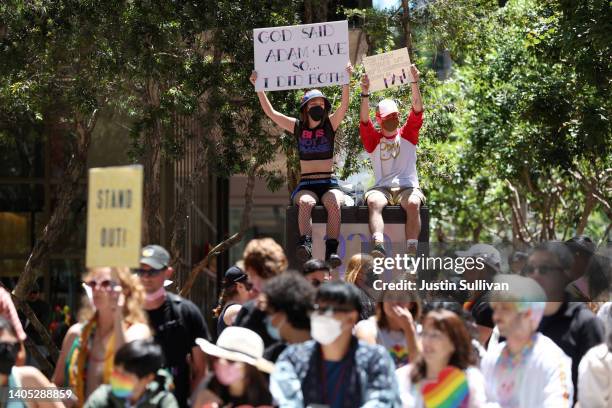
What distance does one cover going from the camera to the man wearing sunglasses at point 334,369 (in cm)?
570

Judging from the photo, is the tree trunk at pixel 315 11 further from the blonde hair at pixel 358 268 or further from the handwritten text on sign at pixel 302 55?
the blonde hair at pixel 358 268

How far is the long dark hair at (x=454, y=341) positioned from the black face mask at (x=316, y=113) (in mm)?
4432

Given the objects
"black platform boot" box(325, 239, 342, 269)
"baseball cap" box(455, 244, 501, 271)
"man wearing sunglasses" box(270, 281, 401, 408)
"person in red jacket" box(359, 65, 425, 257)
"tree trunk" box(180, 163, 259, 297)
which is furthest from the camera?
"tree trunk" box(180, 163, 259, 297)

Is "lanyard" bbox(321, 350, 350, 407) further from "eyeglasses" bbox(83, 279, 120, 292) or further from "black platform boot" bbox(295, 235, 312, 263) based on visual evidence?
"black platform boot" bbox(295, 235, 312, 263)

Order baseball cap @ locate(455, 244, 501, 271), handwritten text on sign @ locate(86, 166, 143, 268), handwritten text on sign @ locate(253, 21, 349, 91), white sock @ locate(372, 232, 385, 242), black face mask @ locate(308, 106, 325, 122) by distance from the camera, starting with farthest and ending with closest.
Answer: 1. handwritten text on sign @ locate(253, 21, 349, 91)
2. black face mask @ locate(308, 106, 325, 122)
3. white sock @ locate(372, 232, 385, 242)
4. baseball cap @ locate(455, 244, 501, 271)
5. handwritten text on sign @ locate(86, 166, 143, 268)

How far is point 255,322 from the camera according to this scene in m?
6.70

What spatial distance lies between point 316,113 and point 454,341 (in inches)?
179

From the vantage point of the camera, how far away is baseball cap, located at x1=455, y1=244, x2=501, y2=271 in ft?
26.5

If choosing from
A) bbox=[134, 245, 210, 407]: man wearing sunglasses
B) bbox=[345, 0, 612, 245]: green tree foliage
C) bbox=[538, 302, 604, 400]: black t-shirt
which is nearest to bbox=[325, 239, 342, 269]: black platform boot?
bbox=[134, 245, 210, 407]: man wearing sunglasses

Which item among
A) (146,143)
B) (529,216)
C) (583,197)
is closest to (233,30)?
(146,143)

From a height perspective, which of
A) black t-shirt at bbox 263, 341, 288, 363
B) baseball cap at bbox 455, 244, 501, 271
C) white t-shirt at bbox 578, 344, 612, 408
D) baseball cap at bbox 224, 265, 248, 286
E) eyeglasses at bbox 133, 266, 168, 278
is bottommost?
white t-shirt at bbox 578, 344, 612, 408

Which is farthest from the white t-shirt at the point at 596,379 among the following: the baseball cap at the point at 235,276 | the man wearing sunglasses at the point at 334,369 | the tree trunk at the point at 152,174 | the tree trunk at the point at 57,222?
the tree trunk at the point at 57,222

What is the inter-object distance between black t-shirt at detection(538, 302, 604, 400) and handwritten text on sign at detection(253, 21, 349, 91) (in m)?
4.26

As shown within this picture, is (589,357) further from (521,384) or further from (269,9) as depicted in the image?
(269,9)
